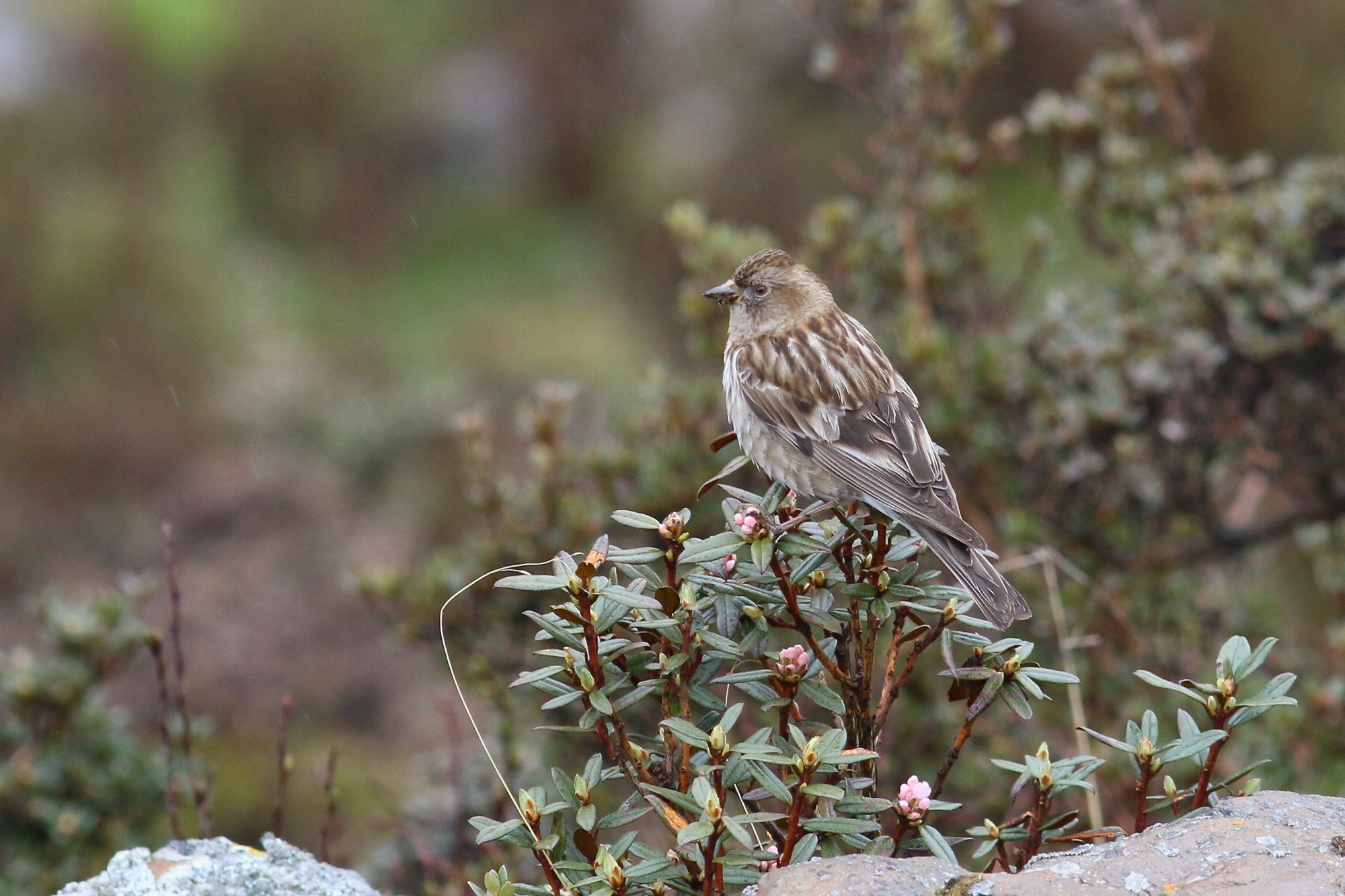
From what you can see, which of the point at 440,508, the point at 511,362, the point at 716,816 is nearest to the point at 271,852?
the point at 716,816

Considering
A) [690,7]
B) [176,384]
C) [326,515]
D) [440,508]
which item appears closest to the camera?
[326,515]

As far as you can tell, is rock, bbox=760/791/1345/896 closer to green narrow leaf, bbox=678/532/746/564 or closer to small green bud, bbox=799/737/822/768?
small green bud, bbox=799/737/822/768

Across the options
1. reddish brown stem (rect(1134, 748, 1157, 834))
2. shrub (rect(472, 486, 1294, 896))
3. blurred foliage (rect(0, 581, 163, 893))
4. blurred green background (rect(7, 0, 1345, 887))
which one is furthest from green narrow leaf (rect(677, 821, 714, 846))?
blurred foliage (rect(0, 581, 163, 893))

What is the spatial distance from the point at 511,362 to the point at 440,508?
7.92 feet

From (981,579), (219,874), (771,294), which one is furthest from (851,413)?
(219,874)

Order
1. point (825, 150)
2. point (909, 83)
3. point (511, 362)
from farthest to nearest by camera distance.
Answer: point (825, 150) < point (511, 362) < point (909, 83)

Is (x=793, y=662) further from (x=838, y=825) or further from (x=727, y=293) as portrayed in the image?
(x=727, y=293)

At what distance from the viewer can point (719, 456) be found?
408 cm

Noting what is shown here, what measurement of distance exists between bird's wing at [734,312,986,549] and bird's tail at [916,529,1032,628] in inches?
1.2

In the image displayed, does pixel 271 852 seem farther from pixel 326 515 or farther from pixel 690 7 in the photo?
pixel 690 7

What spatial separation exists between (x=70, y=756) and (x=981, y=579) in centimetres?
253

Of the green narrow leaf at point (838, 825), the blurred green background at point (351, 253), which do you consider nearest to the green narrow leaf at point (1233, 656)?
the green narrow leaf at point (838, 825)

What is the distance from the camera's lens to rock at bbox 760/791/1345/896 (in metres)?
1.78

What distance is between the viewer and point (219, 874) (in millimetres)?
2297
